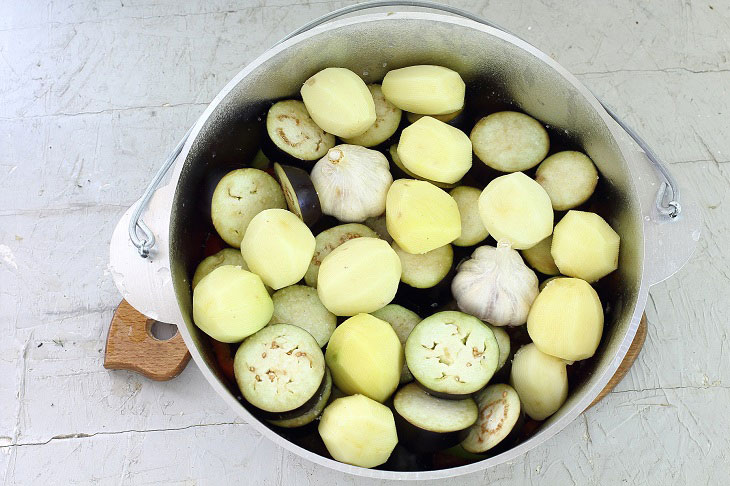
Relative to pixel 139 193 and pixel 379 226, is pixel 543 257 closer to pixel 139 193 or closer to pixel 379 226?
pixel 379 226

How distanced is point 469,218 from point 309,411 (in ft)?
1.05

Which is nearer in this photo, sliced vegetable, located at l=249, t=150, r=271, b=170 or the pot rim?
the pot rim

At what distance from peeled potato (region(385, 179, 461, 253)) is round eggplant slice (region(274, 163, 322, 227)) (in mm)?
92

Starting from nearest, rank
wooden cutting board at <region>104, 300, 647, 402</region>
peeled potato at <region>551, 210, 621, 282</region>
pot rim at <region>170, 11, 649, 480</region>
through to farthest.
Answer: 1. pot rim at <region>170, 11, 649, 480</region>
2. peeled potato at <region>551, 210, 621, 282</region>
3. wooden cutting board at <region>104, 300, 647, 402</region>

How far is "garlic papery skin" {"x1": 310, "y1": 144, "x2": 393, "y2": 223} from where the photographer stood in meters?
0.86

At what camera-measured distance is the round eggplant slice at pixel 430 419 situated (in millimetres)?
788

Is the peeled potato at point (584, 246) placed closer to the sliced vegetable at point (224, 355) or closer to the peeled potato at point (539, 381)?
the peeled potato at point (539, 381)

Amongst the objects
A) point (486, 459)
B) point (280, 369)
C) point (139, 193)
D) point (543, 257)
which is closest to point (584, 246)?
point (543, 257)

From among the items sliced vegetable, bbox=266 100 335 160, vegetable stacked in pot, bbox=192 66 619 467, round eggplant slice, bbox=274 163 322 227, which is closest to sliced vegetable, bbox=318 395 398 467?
vegetable stacked in pot, bbox=192 66 619 467

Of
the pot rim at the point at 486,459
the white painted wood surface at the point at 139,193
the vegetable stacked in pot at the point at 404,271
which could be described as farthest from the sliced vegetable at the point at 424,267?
the white painted wood surface at the point at 139,193

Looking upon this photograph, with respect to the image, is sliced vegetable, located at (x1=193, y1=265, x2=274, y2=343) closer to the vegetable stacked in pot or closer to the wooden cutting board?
the vegetable stacked in pot

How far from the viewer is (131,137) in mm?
1281

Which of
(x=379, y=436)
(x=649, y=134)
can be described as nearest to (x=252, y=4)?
(x=649, y=134)

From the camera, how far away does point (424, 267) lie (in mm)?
878
